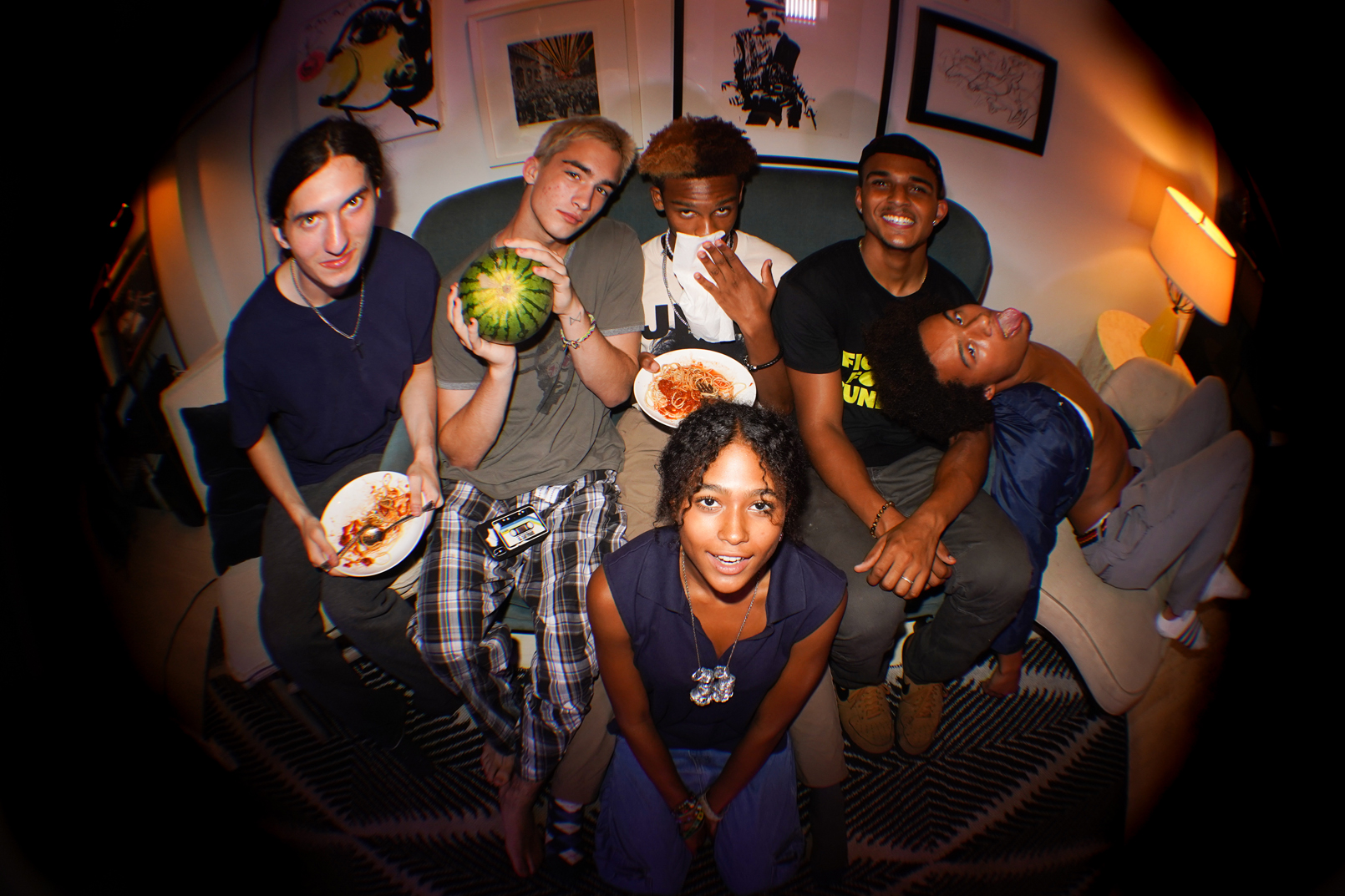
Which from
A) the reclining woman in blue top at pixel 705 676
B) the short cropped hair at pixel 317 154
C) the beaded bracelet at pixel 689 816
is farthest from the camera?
the beaded bracelet at pixel 689 816

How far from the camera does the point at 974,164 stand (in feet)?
3.94

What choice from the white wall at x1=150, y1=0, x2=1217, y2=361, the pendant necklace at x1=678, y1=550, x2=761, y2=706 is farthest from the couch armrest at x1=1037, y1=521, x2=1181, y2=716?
the pendant necklace at x1=678, y1=550, x2=761, y2=706

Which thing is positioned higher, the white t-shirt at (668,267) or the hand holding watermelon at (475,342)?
the white t-shirt at (668,267)

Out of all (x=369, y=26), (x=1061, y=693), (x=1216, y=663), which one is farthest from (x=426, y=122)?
(x=1216, y=663)

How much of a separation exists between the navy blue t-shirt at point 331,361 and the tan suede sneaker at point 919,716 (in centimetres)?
132

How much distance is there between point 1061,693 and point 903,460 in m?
0.60

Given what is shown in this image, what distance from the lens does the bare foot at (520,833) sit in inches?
50.3

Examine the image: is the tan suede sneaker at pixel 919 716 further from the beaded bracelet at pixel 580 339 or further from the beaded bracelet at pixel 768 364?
the beaded bracelet at pixel 580 339

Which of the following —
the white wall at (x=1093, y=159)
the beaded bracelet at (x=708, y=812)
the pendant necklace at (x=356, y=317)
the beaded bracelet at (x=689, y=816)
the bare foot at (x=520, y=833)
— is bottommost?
the beaded bracelet at (x=708, y=812)

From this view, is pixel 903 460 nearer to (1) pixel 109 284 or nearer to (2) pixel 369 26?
(2) pixel 369 26

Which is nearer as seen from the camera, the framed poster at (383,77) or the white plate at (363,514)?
the framed poster at (383,77)

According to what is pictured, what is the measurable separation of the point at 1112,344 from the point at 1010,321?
19 centimetres

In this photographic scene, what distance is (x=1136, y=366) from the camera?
1176mm

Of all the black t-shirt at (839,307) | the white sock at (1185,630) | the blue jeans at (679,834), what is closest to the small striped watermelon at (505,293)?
the black t-shirt at (839,307)
